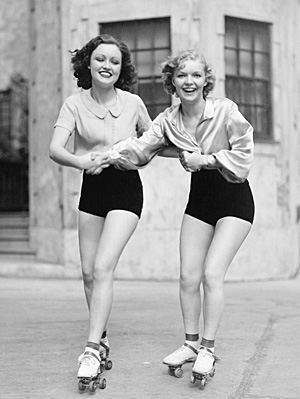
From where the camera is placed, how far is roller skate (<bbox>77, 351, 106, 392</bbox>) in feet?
12.8

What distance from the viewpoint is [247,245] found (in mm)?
10180

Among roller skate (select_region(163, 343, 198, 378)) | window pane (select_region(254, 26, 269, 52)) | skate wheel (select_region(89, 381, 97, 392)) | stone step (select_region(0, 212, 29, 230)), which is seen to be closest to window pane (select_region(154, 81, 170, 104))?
window pane (select_region(254, 26, 269, 52))

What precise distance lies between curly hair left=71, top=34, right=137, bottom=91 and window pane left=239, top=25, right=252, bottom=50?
6.26 metres

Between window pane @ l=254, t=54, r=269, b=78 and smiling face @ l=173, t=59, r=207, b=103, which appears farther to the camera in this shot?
window pane @ l=254, t=54, r=269, b=78

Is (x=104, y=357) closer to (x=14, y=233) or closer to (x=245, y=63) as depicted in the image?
(x=245, y=63)

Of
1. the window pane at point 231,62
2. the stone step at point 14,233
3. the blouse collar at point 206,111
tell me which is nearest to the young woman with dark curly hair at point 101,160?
the blouse collar at point 206,111

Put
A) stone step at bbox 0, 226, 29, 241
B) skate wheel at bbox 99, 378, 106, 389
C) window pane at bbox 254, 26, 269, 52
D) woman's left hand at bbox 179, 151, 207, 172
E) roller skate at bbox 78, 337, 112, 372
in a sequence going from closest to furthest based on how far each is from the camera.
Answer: skate wheel at bbox 99, 378, 106, 389 → woman's left hand at bbox 179, 151, 207, 172 → roller skate at bbox 78, 337, 112, 372 → window pane at bbox 254, 26, 269, 52 → stone step at bbox 0, 226, 29, 241

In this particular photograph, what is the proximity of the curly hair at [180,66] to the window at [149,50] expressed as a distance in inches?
234

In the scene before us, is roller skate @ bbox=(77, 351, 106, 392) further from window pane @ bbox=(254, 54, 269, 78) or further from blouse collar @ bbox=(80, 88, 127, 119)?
window pane @ bbox=(254, 54, 269, 78)

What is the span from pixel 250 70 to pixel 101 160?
22.9ft

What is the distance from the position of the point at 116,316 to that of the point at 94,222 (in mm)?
2691

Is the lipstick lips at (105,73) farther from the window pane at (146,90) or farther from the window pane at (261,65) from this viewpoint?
the window pane at (261,65)

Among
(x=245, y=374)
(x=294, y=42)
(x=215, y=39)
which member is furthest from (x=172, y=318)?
(x=294, y=42)

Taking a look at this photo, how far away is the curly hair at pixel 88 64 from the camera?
174 inches
